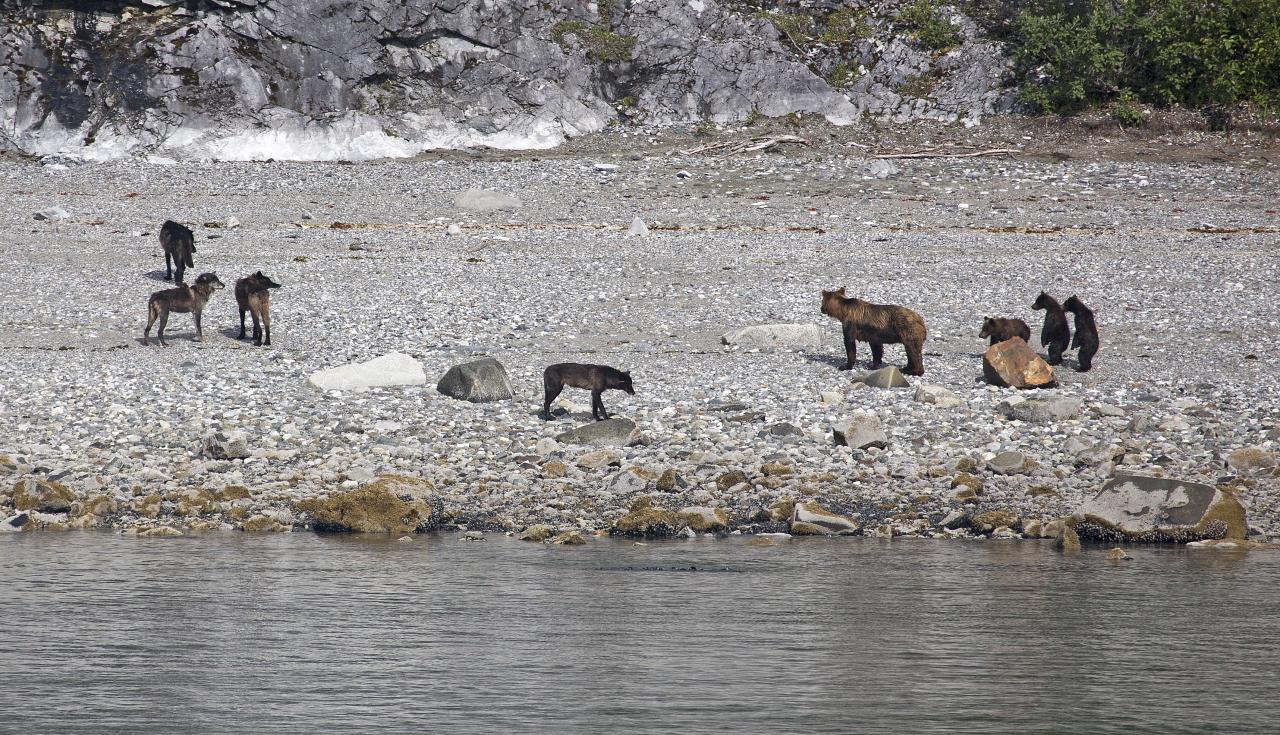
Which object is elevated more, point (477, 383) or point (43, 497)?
point (477, 383)

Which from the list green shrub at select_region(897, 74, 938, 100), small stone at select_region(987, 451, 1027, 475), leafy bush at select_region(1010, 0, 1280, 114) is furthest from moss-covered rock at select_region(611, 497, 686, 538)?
green shrub at select_region(897, 74, 938, 100)

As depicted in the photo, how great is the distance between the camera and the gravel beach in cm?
1168

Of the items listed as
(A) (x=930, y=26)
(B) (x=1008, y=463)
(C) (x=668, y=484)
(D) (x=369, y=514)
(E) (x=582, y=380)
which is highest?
(A) (x=930, y=26)

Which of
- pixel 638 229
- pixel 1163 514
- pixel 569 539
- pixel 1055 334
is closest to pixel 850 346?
pixel 1055 334

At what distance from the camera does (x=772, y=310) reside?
18.9m

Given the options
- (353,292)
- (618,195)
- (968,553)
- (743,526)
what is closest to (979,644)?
(968,553)

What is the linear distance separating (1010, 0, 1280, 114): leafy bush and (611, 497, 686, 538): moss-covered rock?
25.9 m

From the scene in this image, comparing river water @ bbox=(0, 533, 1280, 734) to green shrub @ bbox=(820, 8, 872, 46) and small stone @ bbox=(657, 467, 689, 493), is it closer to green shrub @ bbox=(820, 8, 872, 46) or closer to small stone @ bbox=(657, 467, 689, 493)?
small stone @ bbox=(657, 467, 689, 493)

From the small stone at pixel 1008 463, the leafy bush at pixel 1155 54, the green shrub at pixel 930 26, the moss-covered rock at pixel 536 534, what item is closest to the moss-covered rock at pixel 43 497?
the moss-covered rock at pixel 536 534

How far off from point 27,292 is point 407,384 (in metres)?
8.60

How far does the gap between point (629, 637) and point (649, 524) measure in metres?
2.77

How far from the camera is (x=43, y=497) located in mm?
11102

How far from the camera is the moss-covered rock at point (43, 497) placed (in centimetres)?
1106

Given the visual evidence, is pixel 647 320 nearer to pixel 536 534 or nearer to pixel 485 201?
pixel 536 534
